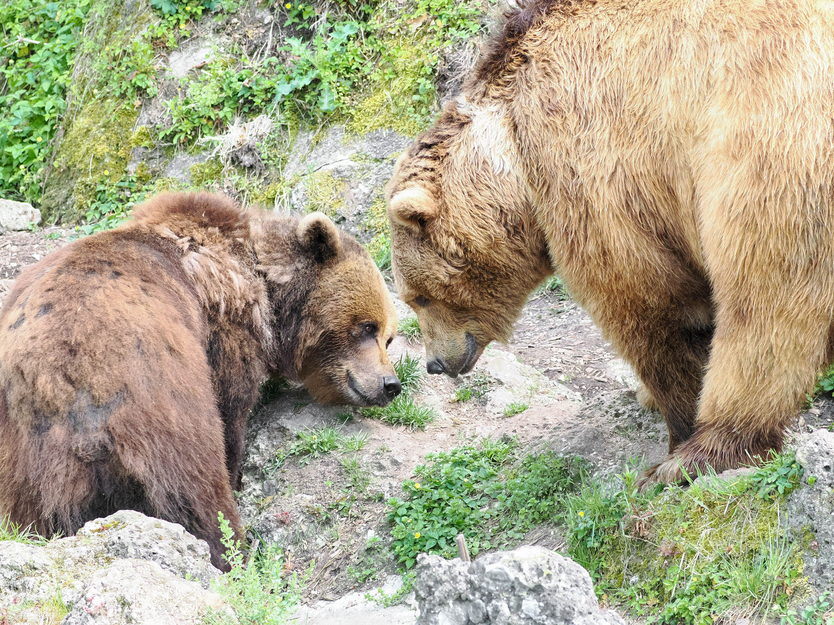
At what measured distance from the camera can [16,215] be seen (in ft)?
33.1

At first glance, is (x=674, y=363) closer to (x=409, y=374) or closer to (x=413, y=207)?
(x=413, y=207)

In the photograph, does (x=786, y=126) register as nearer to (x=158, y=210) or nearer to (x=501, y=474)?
(x=501, y=474)

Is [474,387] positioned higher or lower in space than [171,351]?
lower

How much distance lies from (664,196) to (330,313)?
9.18 feet

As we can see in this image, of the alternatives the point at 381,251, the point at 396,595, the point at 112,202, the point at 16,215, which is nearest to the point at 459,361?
the point at 396,595

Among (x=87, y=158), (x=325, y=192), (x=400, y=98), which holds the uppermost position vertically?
(x=400, y=98)

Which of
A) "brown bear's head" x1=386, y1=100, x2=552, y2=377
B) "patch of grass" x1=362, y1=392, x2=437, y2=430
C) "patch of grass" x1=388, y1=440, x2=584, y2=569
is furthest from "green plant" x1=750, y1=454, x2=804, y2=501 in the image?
"patch of grass" x1=362, y1=392, x2=437, y2=430

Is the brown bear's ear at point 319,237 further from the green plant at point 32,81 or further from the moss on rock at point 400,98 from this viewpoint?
the green plant at point 32,81

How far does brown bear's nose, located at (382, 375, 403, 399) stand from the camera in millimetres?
6191

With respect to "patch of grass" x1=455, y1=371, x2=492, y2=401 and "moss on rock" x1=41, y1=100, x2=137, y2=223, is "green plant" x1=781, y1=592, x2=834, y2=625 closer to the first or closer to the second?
"patch of grass" x1=455, y1=371, x2=492, y2=401

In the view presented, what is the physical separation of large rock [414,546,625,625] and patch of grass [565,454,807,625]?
2.59ft

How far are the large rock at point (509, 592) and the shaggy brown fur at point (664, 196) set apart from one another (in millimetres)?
1479

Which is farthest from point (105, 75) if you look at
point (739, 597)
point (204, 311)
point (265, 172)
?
point (739, 597)

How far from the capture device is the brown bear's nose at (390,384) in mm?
6191
